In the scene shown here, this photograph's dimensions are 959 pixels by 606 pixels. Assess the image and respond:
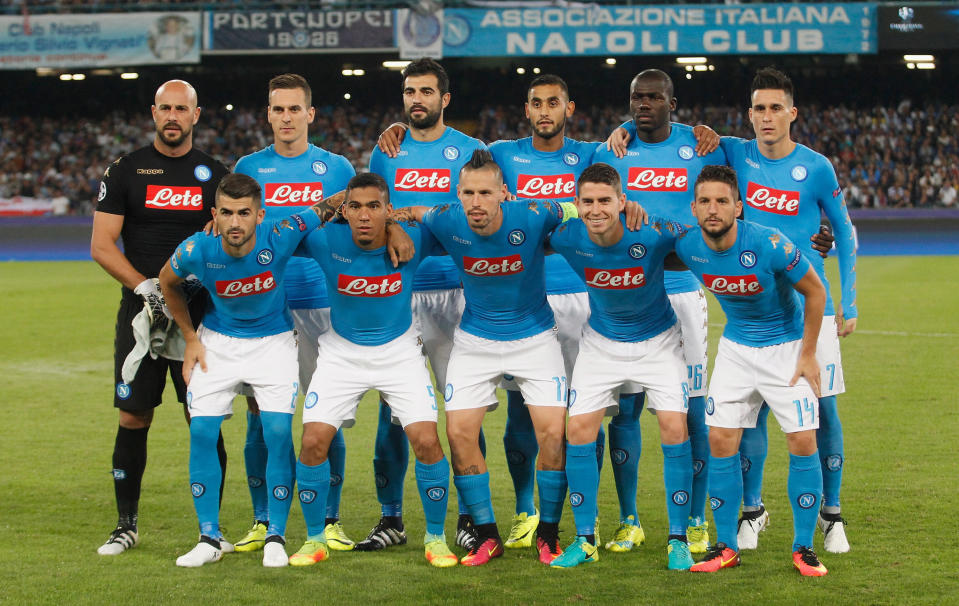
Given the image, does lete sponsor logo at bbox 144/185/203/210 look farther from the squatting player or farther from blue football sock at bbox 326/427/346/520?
blue football sock at bbox 326/427/346/520

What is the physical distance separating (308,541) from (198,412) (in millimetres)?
806

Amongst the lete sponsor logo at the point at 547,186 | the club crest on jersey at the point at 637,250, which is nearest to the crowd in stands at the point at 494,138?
the lete sponsor logo at the point at 547,186

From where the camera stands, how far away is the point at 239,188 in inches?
201

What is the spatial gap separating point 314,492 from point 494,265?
1.37 m

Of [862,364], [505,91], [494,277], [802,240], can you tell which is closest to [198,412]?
[494,277]

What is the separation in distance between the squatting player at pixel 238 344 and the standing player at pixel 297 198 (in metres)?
0.37

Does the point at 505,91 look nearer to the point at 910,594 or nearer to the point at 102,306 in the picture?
the point at 102,306

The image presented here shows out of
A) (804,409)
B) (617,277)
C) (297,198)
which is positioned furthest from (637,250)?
(297,198)

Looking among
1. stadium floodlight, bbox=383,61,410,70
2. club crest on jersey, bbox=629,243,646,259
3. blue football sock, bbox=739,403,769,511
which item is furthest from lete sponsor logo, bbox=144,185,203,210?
stadium floodlight, bbox=383,61,410,70

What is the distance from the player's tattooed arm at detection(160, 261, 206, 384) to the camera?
17.1ft

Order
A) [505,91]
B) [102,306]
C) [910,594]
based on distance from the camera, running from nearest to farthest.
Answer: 1. [910,594]
2. [102,306]
3. [505,91]

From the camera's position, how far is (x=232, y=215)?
5.10m

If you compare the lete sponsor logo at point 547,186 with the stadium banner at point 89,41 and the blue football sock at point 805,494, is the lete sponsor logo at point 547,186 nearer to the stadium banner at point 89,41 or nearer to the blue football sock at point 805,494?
the blue football sock at point 805,494

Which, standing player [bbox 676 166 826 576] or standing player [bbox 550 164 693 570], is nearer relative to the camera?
standing player [bbox 676 166 826 576]
